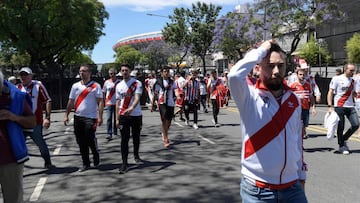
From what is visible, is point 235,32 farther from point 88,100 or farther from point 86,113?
point 86,113

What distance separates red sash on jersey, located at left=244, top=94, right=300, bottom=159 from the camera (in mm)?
2883

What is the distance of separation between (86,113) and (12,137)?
4009 mm

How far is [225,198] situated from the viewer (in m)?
5.77

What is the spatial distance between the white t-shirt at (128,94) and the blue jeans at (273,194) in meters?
5.05

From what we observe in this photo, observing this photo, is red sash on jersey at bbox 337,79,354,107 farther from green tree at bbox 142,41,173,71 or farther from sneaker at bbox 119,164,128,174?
green tree at bbox 142,41,173,71

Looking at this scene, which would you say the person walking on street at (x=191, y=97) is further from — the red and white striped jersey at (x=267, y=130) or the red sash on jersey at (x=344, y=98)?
the red and white striped jersey at (x=267, y=130)

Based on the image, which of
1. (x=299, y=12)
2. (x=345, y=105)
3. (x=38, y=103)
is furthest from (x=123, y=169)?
(x=299, y=12)

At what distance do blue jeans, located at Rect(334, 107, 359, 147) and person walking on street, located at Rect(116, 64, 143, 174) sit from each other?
417cm

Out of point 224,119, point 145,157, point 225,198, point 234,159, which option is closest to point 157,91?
point 145,157

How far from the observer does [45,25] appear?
2870cm

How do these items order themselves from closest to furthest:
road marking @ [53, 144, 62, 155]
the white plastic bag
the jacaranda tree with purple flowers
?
the white plastic bag < road marking @ [53, 144, 62, 155] < the jacaranda tree with purple flowers

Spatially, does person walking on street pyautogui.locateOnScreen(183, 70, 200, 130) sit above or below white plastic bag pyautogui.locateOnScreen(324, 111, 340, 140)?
above

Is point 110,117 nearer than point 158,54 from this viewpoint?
Yes

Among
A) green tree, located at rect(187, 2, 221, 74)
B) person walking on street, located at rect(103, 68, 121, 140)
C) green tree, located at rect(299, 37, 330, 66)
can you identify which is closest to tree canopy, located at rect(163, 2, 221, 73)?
green tree, located at rect(187, 2, 221, 74)
